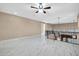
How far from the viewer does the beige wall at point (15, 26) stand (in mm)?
6683

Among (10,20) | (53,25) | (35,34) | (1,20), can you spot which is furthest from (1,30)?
(53,25)

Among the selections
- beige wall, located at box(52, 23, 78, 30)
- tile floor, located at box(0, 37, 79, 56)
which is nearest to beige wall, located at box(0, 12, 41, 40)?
tile floor, located at box(0, 37, 79, 56)

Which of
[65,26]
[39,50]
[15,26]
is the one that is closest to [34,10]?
[15,26]

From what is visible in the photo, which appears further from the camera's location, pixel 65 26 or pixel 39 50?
pixel 65 26

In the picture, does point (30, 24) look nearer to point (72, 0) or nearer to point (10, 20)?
point (10, 20)

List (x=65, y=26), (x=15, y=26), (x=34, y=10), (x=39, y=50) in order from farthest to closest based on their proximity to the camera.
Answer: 1. (x=65, y=26)
2. (x=15, y=26)
3. (x=34, y=10)
4. (x=39, y=50)

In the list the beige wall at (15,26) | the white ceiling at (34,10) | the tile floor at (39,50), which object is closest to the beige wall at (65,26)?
the beige wall at (15,26)

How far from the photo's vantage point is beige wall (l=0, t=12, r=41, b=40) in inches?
263

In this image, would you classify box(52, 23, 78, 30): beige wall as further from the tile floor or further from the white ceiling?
the tile floor

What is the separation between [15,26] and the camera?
26.0ft

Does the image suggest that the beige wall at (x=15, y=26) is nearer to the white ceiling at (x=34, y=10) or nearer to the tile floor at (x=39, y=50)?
Answer: the white ceiling at (x=34, y=10)

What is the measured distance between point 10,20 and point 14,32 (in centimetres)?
108

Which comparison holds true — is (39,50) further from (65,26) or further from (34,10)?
(65,26)

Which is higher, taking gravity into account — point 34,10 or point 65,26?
point 34,10
